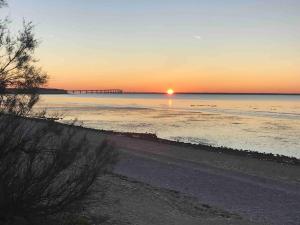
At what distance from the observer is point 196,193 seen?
1184 cm

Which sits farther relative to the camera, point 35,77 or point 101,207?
point 101,207

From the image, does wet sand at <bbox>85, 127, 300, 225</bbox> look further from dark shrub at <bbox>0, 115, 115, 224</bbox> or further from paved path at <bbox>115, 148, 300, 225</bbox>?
dark shrub at <bbox>0, 115, 115, 224</bbox>

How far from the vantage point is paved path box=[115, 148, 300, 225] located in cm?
1022

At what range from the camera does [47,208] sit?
664 centimetres

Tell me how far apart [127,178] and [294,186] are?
4.96 metres

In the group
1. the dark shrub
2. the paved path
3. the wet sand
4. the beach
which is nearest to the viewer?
the dark shrub

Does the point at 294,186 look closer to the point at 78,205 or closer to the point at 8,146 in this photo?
the point at 78,205

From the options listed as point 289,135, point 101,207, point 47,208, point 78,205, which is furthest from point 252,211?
point 289,135

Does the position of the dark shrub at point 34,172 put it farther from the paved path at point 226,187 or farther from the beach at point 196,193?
the paved path at point 226,187

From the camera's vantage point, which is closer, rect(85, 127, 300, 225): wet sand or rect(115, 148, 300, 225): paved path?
rect(115, 148, 300, 225): paved path

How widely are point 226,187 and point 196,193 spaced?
138cm

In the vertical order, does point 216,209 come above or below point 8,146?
below

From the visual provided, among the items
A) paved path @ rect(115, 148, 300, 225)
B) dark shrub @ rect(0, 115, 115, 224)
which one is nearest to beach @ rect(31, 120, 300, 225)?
paved path @ rect(115, 148, 300, 225)

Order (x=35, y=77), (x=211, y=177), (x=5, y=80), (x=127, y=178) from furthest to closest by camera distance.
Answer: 1. (x=211, y=177)
2. (x=127, y=178)
3. (x=35, y=77)
4. (x=5, y=80)
